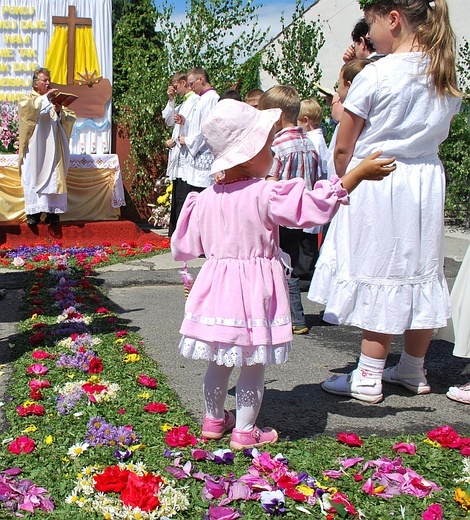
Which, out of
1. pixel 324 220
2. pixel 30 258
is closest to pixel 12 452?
pixel 324 220

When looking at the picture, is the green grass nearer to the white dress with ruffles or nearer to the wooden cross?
the white dress with ruffles

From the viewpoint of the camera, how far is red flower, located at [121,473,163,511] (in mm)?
2533

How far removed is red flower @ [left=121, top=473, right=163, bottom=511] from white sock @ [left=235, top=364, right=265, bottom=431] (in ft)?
1.65

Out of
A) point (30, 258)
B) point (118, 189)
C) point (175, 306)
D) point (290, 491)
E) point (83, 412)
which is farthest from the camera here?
point (118, 189)

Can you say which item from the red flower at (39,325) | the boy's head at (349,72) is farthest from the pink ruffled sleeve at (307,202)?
the red flower at (39,325)

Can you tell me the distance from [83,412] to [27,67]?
9174mm

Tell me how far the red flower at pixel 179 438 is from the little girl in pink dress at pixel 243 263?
0.18 m

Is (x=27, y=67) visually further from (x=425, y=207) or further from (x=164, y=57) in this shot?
(x=425, y=207)

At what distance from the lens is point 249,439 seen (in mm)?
3059

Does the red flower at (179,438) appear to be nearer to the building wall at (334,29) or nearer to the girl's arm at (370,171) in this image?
the girl's arm at (370,171)

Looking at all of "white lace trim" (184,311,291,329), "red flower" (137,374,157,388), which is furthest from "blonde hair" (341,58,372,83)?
"red flower" (137,374,157,388)

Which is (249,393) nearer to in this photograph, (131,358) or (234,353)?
(234,353)

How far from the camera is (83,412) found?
11.3ft

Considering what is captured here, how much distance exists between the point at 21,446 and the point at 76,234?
6.29 meters
